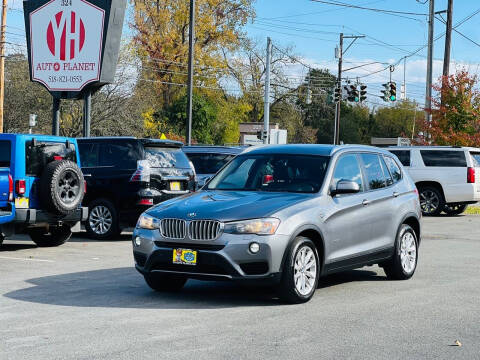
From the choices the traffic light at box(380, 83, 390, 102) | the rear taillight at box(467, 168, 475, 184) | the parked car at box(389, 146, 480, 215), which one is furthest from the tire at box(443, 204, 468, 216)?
the traffic light at box(380, 83, 390, 102)

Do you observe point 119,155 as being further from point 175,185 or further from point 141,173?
point 175,185

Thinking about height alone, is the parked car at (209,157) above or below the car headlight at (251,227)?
above

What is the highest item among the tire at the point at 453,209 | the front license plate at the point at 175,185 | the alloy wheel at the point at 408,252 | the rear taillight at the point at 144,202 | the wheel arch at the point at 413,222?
the front license plate at the point at 175,185

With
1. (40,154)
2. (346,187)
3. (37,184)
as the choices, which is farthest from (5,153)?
(346,187)

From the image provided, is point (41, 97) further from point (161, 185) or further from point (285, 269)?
point (285, 269)

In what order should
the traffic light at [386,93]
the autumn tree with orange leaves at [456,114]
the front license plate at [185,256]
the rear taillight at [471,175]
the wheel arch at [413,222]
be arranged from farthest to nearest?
the traffic light at [386,93] < the autumn tree with orange leaves at [456,114] < the rear taillight at [471,175] < the wheel arch at [413,222] < the front license plate at [185,256]

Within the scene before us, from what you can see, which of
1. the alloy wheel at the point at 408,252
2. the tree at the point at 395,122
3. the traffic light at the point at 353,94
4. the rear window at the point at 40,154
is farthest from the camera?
the tree at the point at 395,122

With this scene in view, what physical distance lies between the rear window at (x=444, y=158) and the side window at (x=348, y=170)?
14.5 meters

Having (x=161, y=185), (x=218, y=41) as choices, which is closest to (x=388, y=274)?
(x=161, y=185)

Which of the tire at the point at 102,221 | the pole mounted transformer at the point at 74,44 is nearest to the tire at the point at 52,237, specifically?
the tire at the point at 102,221

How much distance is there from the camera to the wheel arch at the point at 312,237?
8.10m

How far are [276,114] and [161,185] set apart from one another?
219 ft

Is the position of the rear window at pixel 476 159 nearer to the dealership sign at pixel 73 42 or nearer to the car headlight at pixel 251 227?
the dealership sign at pixel 73 42

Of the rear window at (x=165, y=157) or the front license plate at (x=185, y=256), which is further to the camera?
the rear window at (x=165, y=157)
